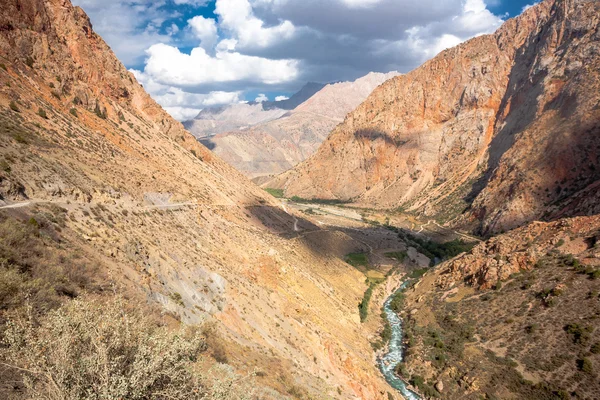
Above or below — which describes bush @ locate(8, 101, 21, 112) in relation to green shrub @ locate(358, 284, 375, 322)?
above

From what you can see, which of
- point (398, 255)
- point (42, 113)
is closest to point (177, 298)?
point (42, 113)

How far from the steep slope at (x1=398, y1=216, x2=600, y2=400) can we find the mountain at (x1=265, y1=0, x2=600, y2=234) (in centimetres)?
2611

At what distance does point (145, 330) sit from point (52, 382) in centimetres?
215

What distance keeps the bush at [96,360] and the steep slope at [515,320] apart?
31.4 meters

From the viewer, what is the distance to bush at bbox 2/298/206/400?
20.9 feet

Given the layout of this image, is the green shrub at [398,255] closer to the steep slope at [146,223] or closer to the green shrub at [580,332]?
the steep slope at [146,223]

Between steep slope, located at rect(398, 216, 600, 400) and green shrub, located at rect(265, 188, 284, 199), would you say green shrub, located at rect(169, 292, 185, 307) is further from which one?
green shrub, located at rect(265, 188, 284, 199)

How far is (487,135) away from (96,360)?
140 meters

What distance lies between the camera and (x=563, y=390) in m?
28.2

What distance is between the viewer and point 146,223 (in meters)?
26.0

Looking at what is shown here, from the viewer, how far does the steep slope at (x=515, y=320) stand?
1197 inches

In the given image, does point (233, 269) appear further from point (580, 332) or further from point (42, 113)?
point (580, 332)

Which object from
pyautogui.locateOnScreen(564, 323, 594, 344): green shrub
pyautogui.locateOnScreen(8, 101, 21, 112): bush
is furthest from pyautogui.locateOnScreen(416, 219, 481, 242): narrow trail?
pyautogui.locateOnScreen(8, 101, 21, 112): bush

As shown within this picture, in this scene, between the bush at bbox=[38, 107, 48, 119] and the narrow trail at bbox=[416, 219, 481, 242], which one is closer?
the bush at bbox=[38, 107, 48, 119]
